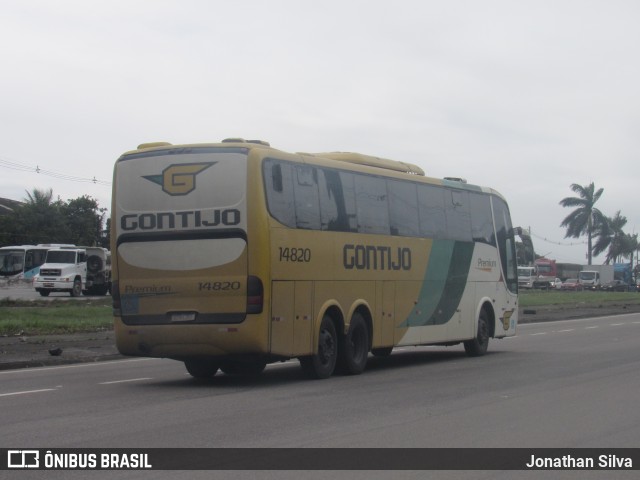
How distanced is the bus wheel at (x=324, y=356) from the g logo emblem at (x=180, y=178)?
321 centimetres

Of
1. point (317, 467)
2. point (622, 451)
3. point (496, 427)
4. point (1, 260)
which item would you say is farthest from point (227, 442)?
point (1, 260)

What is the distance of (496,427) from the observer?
35.6 ft

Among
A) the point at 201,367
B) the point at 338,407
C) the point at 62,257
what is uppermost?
the point at 62,257

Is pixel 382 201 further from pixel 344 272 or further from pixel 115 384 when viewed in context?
pixel 115 384

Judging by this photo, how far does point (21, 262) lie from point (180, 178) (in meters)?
53.3

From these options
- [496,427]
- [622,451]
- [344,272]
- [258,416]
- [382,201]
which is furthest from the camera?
[382,201]

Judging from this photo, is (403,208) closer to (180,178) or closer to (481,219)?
(481,219)

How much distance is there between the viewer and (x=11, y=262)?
6588 centimetres

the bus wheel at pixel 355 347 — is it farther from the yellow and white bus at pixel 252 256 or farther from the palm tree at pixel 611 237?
the palm tree at pixel 611 237

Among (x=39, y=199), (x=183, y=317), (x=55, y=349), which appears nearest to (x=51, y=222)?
(x=39, y=199)

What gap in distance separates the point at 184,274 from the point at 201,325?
809 millimetres

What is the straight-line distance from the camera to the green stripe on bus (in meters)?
19.4

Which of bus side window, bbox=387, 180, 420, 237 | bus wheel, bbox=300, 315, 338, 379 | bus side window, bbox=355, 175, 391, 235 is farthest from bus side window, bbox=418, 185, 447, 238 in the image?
bus wheel, bbox=300, 315, 338, 379

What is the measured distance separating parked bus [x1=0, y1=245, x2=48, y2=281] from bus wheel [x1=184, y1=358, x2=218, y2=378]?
49434 millimetres
